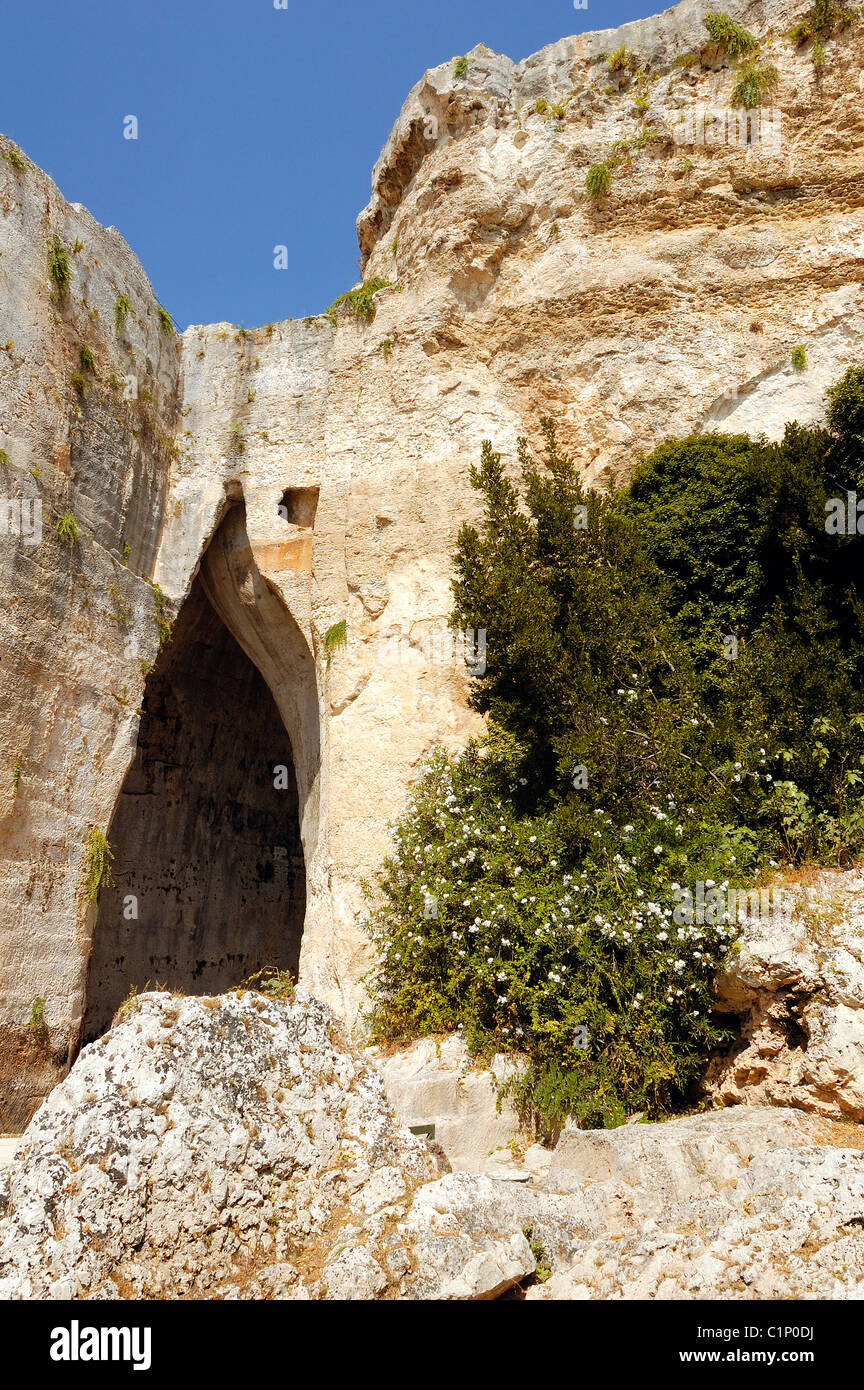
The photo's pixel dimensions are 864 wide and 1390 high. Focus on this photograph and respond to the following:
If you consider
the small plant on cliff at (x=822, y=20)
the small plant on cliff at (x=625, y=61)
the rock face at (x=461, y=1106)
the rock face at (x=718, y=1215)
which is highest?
the small plant on cliff at (x=625, y=61)

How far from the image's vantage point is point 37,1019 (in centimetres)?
880

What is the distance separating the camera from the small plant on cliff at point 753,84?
10.4 m

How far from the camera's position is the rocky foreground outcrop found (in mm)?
3379

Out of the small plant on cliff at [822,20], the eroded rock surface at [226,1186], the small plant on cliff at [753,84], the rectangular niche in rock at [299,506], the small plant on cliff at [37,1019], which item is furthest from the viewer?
the rectangular niche in rock at [299,506]

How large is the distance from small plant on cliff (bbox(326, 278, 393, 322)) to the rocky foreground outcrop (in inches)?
365

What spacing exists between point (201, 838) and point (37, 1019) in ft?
18.9

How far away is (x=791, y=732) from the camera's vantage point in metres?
7.10

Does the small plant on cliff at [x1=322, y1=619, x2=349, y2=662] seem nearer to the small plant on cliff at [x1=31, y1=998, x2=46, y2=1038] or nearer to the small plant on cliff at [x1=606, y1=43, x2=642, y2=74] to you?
the small plant on cliff at [x1=31, y1=998, x2=46, y2=1038]

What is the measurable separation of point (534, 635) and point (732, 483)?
2.66 meters

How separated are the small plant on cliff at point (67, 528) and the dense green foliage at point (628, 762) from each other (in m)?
4.00

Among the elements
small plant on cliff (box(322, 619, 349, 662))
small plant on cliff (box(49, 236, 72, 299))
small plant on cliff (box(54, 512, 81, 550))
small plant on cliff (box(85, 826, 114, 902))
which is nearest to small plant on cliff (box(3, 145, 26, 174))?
small plant on cliff (box(49, 236, 72, 299))

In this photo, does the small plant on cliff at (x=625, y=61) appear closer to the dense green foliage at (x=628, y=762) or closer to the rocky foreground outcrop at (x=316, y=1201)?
the dense green foliage at (x=628, y=762)

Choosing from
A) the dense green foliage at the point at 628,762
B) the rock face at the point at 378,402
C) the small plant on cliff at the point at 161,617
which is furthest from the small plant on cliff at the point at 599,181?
the small plant on cliff at the point at 161,617
